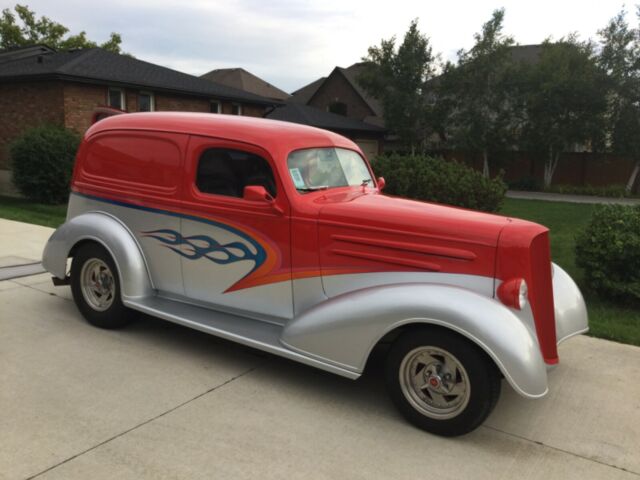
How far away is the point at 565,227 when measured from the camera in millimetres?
12805

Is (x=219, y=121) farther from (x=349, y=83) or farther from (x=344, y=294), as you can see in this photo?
(x=349, y=83)

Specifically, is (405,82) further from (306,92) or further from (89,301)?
(89,301)

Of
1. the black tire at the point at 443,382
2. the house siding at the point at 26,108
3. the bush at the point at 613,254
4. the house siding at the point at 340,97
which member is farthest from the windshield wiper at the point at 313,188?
the house siding at the point at 340,97

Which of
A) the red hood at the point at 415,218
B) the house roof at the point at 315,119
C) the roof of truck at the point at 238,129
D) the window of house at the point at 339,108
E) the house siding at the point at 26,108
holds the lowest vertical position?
the red hood at the point at 415,218

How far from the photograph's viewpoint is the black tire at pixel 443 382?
314 centimetres

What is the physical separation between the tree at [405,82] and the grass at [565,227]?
10.9m

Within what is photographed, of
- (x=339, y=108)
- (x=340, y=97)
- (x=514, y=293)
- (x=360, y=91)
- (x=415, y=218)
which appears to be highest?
(x=360, y=91)

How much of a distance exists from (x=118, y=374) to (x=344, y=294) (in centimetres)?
185

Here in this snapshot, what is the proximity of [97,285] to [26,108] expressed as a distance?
1460cm

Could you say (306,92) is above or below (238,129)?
above

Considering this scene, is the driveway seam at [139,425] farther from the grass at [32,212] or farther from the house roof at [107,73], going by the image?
the house roof at [107,73]

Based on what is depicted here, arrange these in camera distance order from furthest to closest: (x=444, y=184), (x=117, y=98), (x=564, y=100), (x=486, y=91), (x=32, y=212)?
(x=486, y=91), (x=564, y=100), (x=117, y=98), (x=32, y=212), (x=444, y=184)

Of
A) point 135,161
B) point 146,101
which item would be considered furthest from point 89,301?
point 146,101

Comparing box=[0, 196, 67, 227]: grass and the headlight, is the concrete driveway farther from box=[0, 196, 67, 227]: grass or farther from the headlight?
box=[0, 196, 67, 227]: grass
